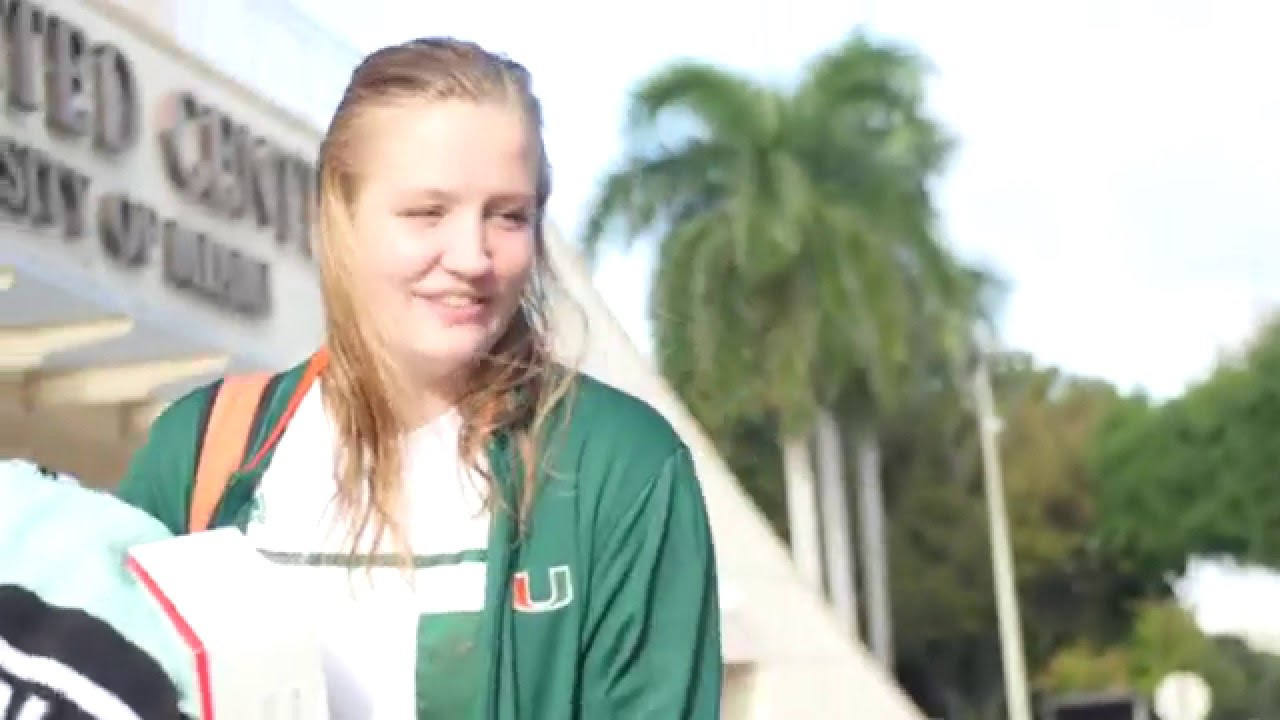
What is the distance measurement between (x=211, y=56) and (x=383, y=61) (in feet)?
41.2

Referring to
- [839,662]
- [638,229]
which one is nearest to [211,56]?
[839,662]

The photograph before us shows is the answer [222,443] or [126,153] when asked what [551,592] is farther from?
[126,153]

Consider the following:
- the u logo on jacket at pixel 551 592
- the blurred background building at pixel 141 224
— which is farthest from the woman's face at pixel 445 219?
the blurred background building at pixel 141 224

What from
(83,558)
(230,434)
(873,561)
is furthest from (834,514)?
(83,558)

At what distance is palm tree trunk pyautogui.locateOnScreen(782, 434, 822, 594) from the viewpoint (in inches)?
1202

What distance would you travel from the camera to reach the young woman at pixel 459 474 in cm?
203

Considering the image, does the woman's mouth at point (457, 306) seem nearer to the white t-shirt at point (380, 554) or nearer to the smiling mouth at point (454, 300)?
the smiling mouth at point (454, 300)

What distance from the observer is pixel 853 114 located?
96.3ft

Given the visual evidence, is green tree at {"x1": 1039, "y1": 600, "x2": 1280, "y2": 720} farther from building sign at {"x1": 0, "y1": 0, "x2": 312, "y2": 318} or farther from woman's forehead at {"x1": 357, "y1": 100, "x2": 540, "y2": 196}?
woman's forehead at {"x1": 357, "y1": 100, "x2": 540, "y2": 196}

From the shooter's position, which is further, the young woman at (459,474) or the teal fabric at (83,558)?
the young woman at (459,474)

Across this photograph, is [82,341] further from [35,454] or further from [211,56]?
[211,56]

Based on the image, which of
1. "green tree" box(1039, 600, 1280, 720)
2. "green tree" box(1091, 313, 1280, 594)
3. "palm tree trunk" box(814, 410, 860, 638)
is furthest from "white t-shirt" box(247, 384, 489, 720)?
"green tree" box(1039, 600, 1280, 720)

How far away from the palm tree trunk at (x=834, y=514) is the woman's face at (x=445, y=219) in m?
29.6

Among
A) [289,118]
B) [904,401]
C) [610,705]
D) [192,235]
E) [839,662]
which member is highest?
[904,401]
